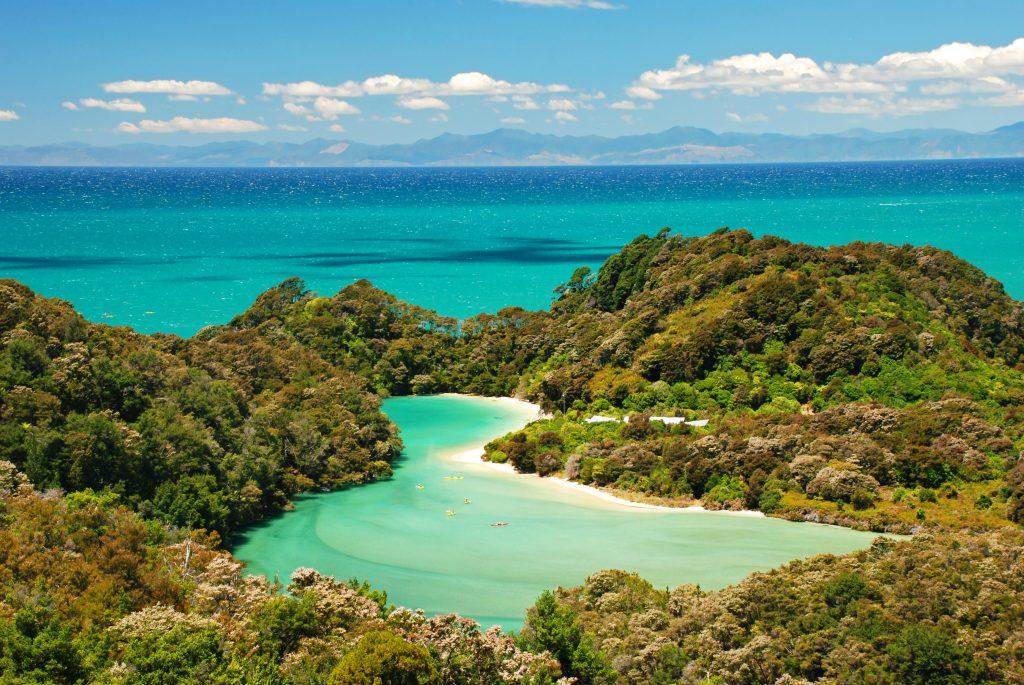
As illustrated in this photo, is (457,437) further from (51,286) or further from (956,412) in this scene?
(51,286)

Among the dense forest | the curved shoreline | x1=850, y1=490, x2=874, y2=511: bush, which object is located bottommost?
the curved shoreline

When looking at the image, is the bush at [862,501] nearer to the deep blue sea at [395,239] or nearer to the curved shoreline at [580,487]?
the curved shoreline at [580,487]

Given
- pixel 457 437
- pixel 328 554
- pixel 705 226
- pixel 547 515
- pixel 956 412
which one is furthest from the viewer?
pixel 705 226

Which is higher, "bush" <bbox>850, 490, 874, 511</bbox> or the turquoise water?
"bush" <bbox>850, 490, 874, 511</bbox>

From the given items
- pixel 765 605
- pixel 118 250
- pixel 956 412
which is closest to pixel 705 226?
pixel 118 250

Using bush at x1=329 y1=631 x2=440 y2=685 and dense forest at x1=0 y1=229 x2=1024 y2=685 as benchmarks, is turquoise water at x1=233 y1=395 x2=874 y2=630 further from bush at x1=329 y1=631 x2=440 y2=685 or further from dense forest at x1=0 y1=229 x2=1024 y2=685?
bush at x1=329 y1=631 x2=440 y2=685

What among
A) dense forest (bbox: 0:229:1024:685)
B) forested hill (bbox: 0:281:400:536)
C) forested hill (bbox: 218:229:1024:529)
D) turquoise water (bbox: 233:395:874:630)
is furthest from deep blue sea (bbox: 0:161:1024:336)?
turquoise water (bbox: 233:395:874:630)

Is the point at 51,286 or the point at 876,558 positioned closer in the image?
the point at 876,558
